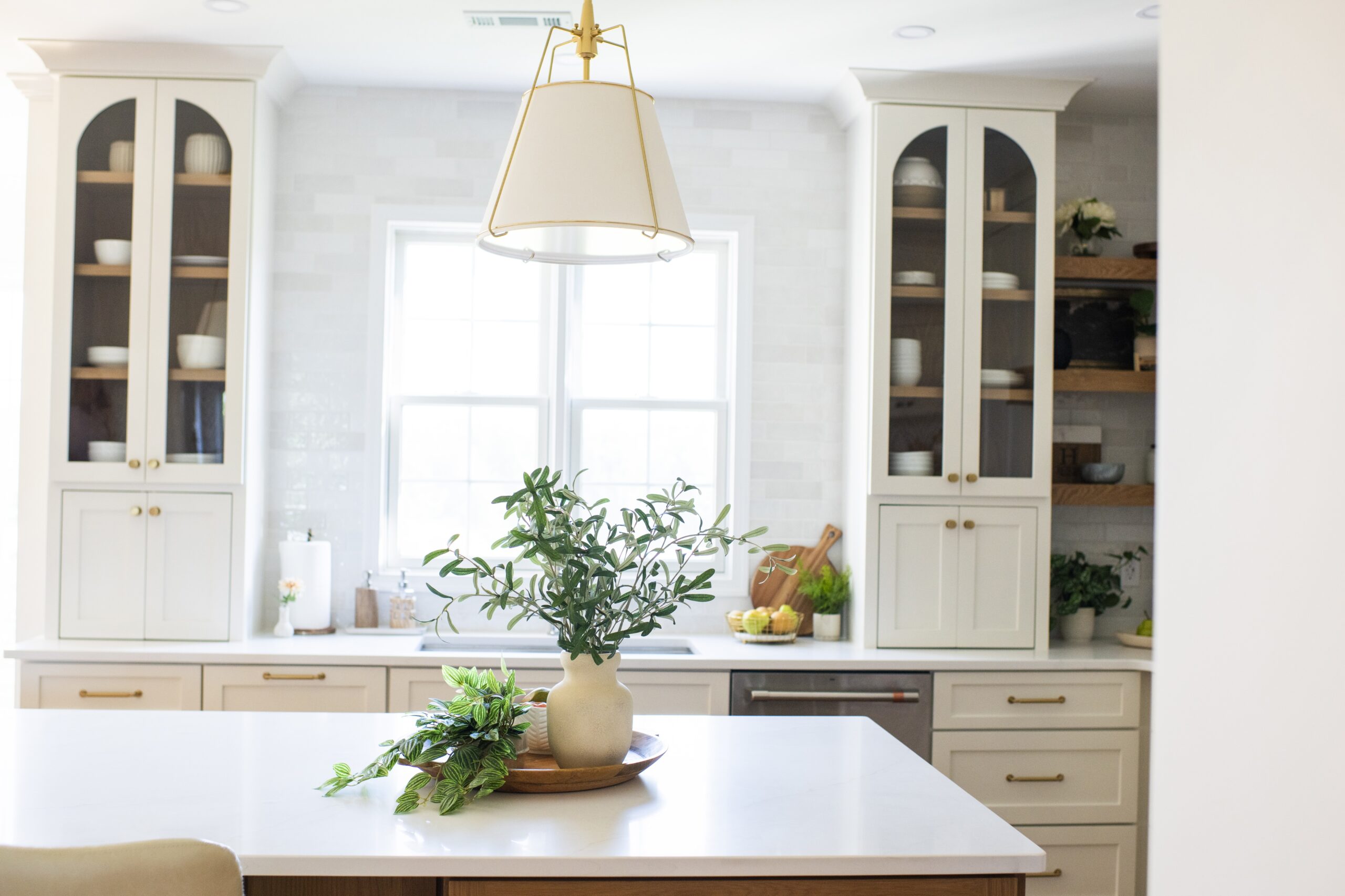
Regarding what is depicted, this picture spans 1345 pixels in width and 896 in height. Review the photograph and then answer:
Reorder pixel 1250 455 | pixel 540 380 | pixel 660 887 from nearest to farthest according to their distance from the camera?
pixel 1250 455
pixel 660 887
pixel 540 380

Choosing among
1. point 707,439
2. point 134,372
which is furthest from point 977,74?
point 134,372

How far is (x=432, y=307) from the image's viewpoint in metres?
4.00

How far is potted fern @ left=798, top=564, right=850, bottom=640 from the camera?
3.73 meters

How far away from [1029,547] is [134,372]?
3001 millimetres

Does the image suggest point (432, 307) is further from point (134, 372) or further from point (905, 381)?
point (905, 381)

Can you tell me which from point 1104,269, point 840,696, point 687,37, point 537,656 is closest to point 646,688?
point 537,656

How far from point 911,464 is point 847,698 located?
81cm

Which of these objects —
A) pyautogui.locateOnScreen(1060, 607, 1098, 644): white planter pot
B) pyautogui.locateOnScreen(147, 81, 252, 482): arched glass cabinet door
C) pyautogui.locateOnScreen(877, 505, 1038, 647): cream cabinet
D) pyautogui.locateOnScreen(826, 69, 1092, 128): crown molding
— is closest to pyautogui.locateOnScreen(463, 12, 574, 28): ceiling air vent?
pyautogui.locateOnScreen(147, 81, 252, 482): arched glass cabinet door

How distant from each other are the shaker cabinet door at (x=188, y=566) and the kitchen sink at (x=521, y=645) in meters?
0.69

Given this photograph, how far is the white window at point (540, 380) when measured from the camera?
396 cm

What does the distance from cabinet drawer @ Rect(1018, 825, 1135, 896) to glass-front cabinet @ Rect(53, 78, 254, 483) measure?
114 inches

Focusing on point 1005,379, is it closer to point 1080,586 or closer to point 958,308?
point 958,308

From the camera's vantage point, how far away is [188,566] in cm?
345

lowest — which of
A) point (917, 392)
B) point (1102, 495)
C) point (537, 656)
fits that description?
point (537, 656)
